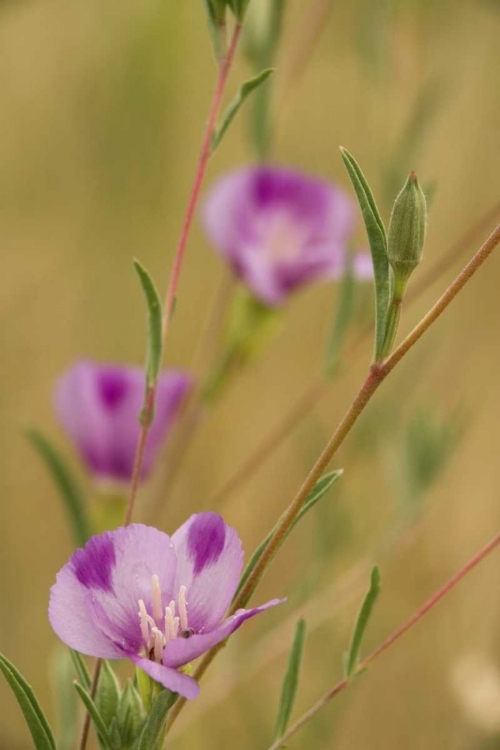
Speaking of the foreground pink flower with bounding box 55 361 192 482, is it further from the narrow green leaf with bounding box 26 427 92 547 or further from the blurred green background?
the blurred green background

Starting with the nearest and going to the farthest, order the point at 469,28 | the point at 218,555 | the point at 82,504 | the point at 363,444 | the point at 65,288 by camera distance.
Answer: the point at 218,555
the point at 82,504
the point at 363,444
the point at 469,28
the point at 65,288

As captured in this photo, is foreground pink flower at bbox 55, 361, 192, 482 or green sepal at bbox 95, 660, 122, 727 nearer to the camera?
green sepal at bbox 95, 660, 122, 727

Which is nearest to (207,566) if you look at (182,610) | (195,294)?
(182,610)

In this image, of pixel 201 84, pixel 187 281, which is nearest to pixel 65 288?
pixel 187 281

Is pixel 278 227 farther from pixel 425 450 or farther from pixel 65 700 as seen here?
pixel 65 700

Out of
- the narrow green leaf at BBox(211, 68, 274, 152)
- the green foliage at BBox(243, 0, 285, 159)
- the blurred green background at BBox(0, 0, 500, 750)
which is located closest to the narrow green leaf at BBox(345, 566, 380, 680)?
the narrow green leaf at BBox(211, 68, 274, 152)

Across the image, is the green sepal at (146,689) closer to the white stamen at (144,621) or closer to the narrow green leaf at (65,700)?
the white stamen at (144,621)

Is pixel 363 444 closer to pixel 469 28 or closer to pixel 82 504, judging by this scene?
pixel 82 504
